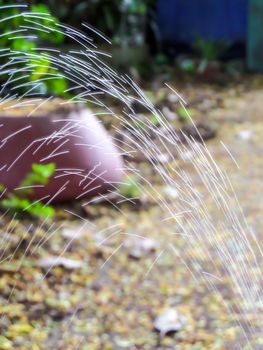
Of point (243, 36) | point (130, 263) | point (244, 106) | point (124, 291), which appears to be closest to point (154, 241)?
point (130, 263)

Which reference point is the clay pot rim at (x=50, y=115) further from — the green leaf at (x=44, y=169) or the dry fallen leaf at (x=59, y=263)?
the dry fallen leaf at (x=59, y=263)

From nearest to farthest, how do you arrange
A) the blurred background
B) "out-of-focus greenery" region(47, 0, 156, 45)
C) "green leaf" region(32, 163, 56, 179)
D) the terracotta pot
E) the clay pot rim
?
the blurred background
"green leaf" region(32, 163, 56, 179)
the terracotta pot
the clay pot rim
"out-of-focus greenery" region(47, 0, 156, 45)

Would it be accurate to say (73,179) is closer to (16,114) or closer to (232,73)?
(16,114)

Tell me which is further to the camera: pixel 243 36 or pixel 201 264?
pixel 243 36

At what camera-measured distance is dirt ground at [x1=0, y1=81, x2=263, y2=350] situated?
104 inches

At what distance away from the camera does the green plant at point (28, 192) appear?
301cm

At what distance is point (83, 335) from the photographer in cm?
267

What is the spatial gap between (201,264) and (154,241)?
1.16ft

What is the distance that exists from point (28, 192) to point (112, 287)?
57 cm

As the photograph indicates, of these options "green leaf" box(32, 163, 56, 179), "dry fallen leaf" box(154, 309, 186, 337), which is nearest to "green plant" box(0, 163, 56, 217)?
"green leaf" box(32, 163, 56, 179)

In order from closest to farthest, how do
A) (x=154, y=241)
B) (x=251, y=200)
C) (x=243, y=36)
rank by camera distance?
(x=154, y=241) < (x=251, y=200) < (x=243, y=36)

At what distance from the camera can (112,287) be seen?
3.02m

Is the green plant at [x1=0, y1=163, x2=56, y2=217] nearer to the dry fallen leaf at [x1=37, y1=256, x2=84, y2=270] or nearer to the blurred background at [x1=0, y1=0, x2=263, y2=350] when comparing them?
the blurred background at [x1=0, y1=0, x2=263, y2=350]

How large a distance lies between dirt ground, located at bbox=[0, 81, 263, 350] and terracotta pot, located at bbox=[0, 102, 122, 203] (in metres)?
0.18
